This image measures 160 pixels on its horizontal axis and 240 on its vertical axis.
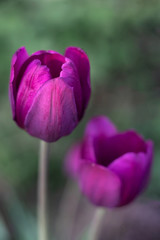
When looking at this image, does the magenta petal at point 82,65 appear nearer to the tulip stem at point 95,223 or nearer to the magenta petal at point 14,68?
the magenta petal at point 14,68

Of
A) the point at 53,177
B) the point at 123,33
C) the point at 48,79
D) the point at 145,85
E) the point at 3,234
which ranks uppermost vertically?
the point at 48,79

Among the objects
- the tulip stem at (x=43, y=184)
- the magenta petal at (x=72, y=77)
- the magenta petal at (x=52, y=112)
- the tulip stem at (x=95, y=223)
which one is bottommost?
the tulip stem at (x=95, y=223)

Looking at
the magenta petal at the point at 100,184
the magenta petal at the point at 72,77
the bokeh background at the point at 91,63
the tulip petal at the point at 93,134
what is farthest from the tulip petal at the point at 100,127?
the bokeh background at the point at 91,63

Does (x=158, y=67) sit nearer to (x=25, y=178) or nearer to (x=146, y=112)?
(x=146, y=112)

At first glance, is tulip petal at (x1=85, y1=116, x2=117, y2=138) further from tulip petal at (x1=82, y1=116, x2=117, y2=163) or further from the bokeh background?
the bokeh background

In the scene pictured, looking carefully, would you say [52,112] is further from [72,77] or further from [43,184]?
[43,184]

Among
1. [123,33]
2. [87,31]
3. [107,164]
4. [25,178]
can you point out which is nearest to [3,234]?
[25,178]
